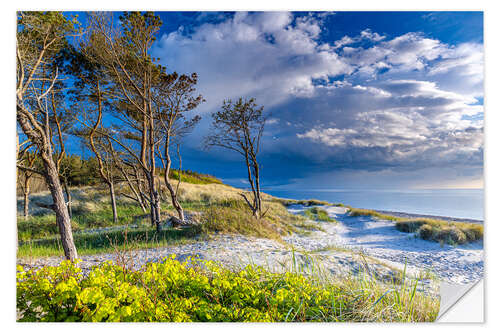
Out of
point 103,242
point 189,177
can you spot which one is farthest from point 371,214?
point 103,242

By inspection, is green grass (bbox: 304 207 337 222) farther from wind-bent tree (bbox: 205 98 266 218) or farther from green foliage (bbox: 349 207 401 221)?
wind-bent tree (bbox: 205 98 266 218)

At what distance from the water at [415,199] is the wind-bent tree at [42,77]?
2857 millimetres

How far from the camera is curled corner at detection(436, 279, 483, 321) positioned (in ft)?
9.30

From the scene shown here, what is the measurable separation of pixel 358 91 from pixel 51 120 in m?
5.46

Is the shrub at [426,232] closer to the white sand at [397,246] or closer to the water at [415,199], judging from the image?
the white sand at [397,246]

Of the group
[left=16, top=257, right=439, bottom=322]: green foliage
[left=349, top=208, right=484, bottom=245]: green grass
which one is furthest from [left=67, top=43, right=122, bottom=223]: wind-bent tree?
[left=349, top=208, right=484, bottom=245]: green grass

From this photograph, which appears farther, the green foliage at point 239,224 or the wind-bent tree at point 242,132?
the green foliage at point 239,224

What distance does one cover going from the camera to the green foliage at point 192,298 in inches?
66.5

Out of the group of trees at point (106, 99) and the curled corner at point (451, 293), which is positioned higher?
the group of trees at point (106, 99)

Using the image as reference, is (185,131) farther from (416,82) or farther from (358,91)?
(416,82)

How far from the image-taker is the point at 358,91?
141 inches

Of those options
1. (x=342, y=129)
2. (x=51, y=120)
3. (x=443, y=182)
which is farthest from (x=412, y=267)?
(x=51, y=120)

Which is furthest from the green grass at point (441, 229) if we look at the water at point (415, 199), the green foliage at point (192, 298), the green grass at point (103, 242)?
the green grass at point (103, 242)

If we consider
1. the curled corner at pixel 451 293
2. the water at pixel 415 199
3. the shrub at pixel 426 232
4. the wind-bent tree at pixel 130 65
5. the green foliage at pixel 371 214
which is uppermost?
the wind-bent tree at pixel 130 65
